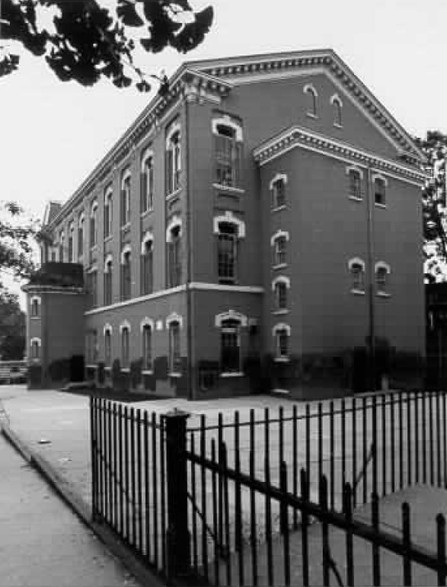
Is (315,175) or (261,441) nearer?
A: (261,441)

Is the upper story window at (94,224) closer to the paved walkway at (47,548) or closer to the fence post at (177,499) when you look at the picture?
the paved walkway at (47,548)

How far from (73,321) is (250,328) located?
17119 millimetres

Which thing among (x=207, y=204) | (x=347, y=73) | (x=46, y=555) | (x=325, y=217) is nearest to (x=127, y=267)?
(x=207, y=204)

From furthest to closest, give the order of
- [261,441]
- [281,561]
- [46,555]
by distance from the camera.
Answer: [261,441]
[46,555]
[281,561]

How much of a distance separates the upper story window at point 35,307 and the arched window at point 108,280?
5635mm

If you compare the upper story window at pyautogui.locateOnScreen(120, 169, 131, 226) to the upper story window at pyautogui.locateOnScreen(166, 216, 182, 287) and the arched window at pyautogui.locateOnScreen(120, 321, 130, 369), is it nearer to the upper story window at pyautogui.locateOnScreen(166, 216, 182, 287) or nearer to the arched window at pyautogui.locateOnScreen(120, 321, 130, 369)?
the arched window at pyautogui.locateOnScreen(120, 321, 130, 369)

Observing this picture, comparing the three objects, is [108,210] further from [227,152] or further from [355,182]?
[355,182]

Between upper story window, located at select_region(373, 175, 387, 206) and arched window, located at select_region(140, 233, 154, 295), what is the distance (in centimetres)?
1124

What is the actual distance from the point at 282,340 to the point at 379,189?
9147 millimetres

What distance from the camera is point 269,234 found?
2583 centimetres

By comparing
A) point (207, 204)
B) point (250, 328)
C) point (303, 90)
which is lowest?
point (250, 328)

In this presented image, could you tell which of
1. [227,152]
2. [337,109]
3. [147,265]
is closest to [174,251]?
[147,265]

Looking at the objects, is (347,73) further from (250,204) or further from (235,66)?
(250,204)

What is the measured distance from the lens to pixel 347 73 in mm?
28953
